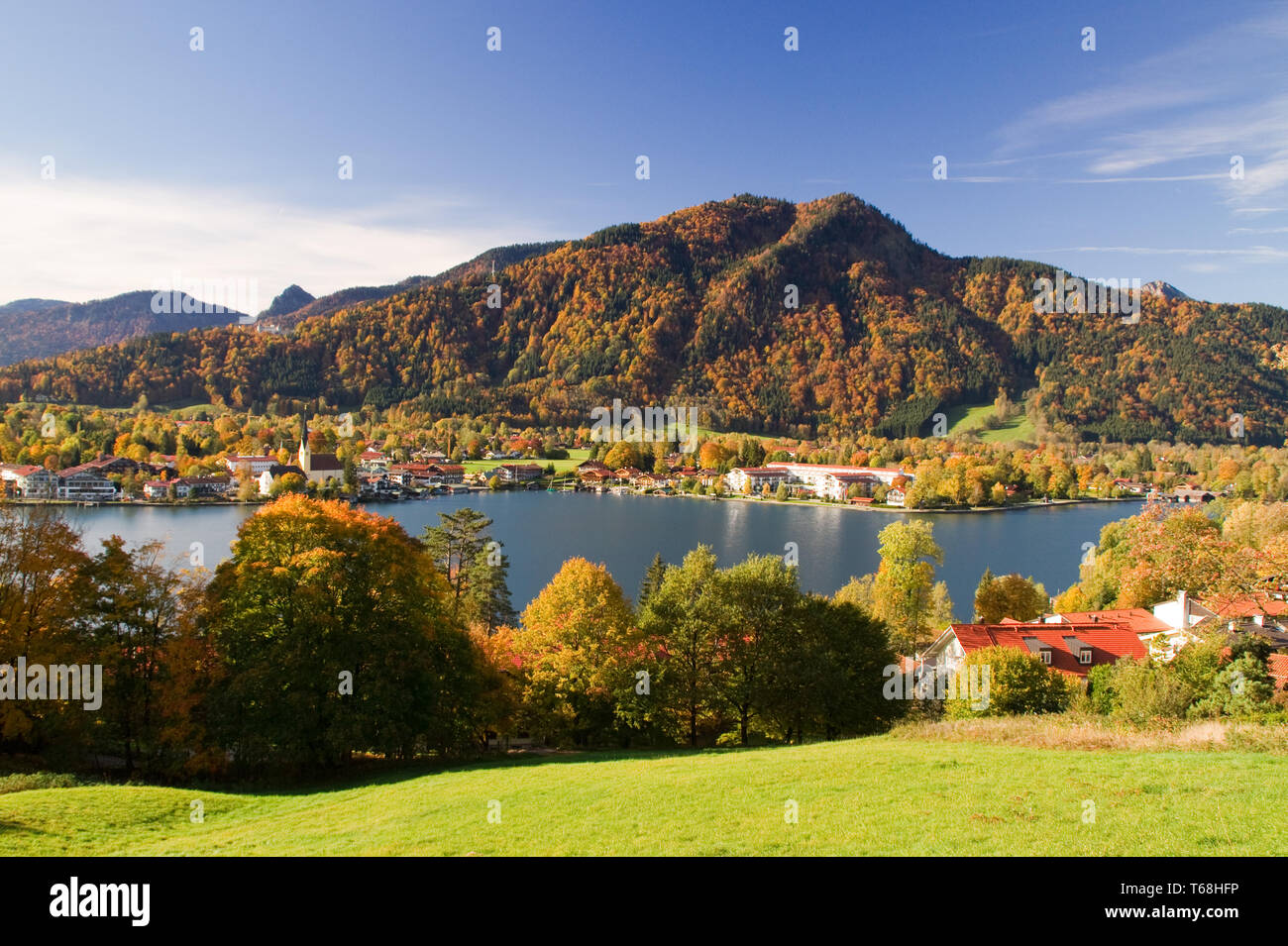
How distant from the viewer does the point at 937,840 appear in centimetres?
596

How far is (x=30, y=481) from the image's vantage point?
69.1m

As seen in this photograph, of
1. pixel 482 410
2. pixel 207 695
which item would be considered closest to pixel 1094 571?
pixel 207 695

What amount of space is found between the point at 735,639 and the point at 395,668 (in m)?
7.51

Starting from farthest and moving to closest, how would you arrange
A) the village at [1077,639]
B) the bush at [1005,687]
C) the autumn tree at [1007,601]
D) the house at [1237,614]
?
the autumn tree at [1007,601]
the village at [1077,639]
the bush at [1005,687]
the house at [1237,614]

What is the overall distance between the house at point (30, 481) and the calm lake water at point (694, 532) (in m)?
6.86

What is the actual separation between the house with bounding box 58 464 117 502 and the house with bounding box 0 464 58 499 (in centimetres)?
71

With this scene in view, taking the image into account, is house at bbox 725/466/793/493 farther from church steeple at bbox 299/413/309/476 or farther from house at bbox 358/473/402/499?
church steeple at bbox 299/413/309/476

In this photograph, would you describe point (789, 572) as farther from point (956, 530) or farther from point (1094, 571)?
point (956, 530)

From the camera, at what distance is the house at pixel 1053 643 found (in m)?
20.9

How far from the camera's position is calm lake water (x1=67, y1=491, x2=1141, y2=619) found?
157 feet

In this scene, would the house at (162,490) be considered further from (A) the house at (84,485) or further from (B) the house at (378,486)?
(B) the house at (378,486)

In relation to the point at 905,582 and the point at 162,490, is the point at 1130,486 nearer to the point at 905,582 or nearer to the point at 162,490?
the point at 905,582

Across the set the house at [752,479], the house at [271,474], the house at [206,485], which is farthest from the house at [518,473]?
the house at [206,485]
